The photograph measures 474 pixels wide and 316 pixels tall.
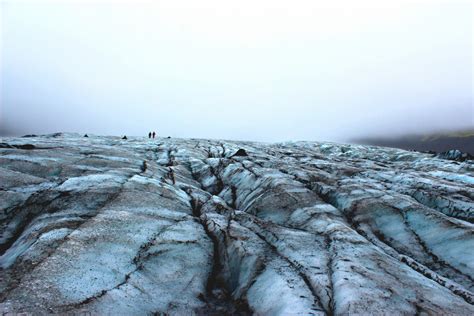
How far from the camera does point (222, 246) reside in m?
14.5

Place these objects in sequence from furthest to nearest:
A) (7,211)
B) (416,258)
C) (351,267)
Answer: (7,211)
(416,258)
(351,267)

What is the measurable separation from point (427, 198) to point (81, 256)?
70.7 ft

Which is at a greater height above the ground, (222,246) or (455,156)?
(222,246)

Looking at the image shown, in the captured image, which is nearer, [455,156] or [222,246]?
[222,246]

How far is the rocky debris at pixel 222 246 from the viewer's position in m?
9.85

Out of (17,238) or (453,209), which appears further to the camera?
(453,209)

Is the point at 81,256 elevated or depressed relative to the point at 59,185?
depressed

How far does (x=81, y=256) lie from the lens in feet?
38.1

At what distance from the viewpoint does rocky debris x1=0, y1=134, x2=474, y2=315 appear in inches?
388

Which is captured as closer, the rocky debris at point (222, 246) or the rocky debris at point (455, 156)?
the rocky debris at point (222, 246)

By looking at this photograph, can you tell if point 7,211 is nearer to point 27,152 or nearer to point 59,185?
point 59,185

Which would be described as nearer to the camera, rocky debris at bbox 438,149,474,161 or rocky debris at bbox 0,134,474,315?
rocky debris at bbox 0,134,474,315

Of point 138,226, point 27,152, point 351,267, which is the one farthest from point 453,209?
point 27,152

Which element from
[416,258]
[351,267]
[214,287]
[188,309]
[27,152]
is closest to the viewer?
[188,309]
